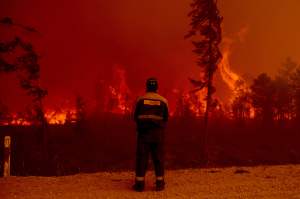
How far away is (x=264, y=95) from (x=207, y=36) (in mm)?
34893

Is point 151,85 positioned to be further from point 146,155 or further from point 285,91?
point 285,91

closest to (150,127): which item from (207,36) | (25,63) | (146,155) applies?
(146,155)

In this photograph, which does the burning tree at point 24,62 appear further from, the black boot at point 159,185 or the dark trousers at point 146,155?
the black boot at point 159,185

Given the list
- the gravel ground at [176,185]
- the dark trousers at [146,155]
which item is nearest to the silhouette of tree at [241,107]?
the gravel ground at [176,185]

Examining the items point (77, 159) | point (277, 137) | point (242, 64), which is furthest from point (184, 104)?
point (242, 64)

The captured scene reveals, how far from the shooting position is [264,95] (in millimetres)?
65625

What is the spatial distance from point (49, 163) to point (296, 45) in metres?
134

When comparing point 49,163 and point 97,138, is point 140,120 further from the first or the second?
point 97,138

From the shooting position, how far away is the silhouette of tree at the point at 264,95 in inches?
2549

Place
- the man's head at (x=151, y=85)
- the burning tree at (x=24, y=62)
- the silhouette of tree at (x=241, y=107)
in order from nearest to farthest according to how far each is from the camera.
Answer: the man's head at (x=151, y=85) → the burning tree at (x=24, y=62) → the silhouette of tree at (x=241, y=107)

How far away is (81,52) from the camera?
15262 cm

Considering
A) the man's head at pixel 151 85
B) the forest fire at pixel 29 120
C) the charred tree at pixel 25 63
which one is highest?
the charred tree at pixel 25 63

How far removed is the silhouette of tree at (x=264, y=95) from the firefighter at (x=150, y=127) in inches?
2281

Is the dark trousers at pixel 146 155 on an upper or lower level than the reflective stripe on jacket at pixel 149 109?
lower
